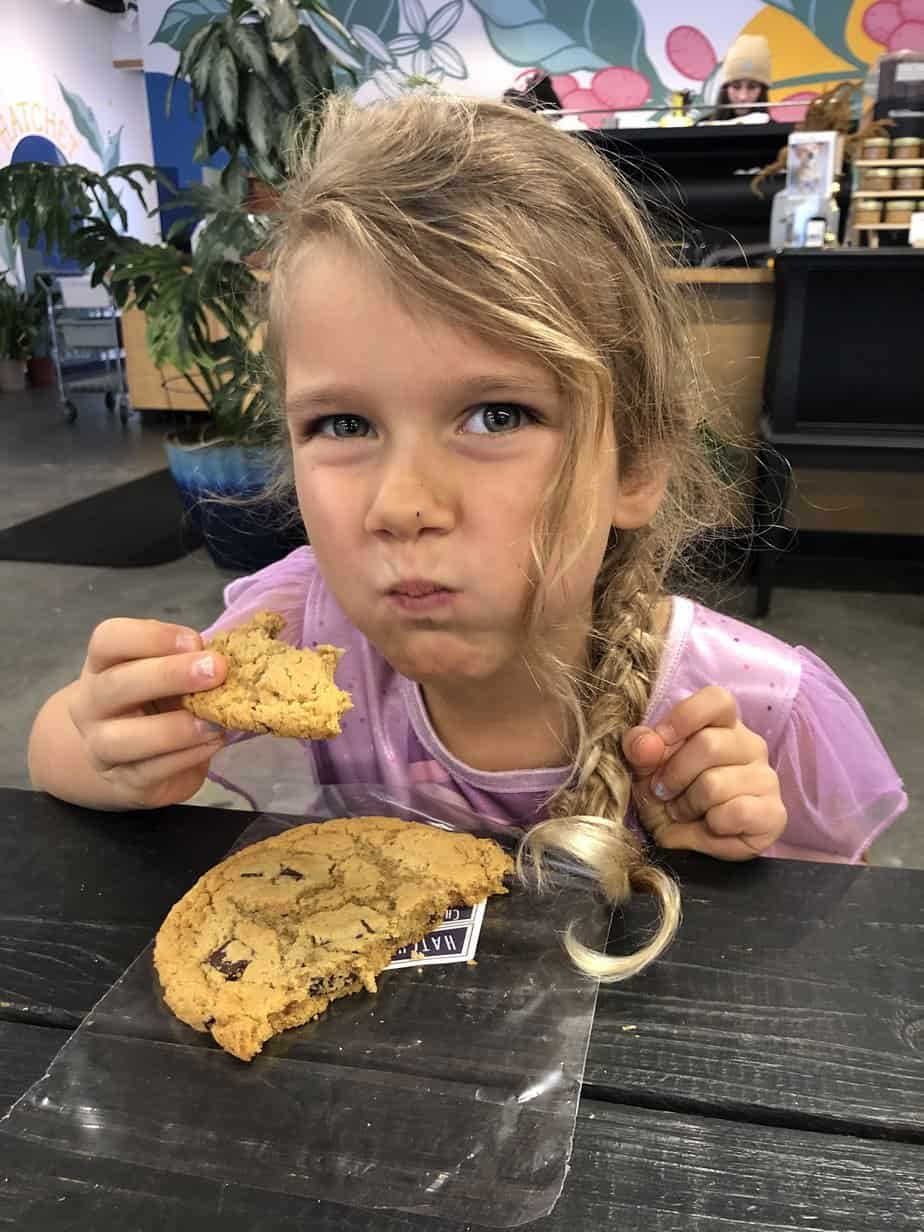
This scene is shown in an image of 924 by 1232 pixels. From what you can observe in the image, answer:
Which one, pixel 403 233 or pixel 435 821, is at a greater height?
pixel 403 233

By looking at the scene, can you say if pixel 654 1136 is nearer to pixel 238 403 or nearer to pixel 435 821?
pixel 435 821

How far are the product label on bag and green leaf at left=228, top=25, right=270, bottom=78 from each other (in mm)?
3182

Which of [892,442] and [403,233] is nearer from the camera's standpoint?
[403,233]

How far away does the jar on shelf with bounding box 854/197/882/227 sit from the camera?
2826 millimetres

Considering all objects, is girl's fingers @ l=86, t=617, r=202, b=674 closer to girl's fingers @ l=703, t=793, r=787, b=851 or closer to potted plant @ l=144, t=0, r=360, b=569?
girl's fingers @ l=703, t=793, r=787, b=851

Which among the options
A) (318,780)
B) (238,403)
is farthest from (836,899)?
(238,403)

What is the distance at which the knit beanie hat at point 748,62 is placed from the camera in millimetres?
3859

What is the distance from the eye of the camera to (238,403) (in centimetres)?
312

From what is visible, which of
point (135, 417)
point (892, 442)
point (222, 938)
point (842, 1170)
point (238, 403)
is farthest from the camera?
point (135, 417)

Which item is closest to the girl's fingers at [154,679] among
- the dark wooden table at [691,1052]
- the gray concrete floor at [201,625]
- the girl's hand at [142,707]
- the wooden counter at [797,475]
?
the girl's hand at [142,707]

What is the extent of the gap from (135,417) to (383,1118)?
22.7ft

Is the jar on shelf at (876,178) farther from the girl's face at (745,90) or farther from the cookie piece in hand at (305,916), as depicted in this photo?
the cookie piece in hand at (305,916)

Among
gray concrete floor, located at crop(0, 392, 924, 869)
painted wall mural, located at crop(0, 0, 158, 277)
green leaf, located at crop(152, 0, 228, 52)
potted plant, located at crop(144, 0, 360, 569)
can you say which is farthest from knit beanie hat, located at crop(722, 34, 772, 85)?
painted wall mural, located at crop(0, 0, 158, 277)

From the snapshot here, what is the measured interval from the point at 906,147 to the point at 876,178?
0.12m
